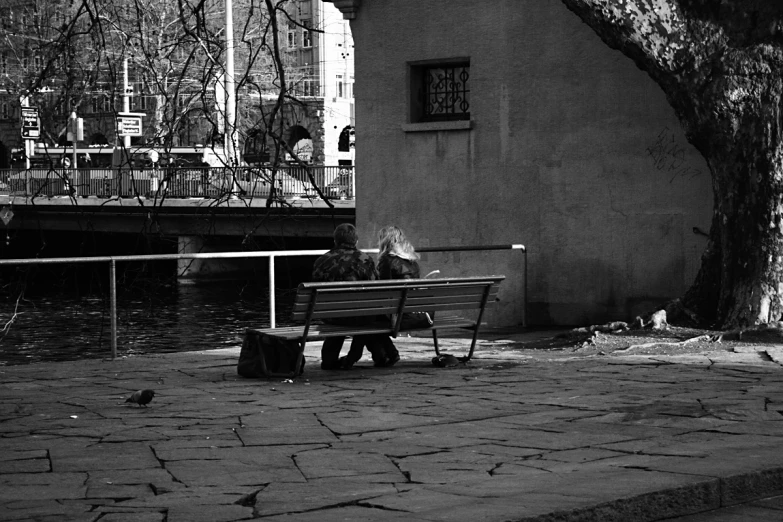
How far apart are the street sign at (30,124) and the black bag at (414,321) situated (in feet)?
16.5

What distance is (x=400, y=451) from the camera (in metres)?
6.92

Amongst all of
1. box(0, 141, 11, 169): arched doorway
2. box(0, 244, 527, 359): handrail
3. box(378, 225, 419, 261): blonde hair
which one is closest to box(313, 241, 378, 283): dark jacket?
box(378, 225, 419, 261): blonde hair

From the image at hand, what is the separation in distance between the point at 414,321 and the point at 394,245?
687mm

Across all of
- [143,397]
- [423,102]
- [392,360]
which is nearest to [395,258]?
[392,360]

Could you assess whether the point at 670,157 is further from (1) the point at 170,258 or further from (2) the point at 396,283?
(1) the point at 170,258

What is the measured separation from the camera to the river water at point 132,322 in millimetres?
25297

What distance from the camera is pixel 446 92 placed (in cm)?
1684

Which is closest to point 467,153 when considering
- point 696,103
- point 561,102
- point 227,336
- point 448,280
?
point 561,102

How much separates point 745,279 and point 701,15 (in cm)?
254

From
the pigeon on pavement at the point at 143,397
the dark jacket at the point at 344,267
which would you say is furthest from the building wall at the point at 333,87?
the pigeon on pavement at the point at 143,397

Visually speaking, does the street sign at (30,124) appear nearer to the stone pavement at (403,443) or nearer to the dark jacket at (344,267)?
the stone pavement at (403,443)

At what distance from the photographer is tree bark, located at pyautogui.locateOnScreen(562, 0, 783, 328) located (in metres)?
12.1

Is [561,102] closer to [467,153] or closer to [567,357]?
[467,153]

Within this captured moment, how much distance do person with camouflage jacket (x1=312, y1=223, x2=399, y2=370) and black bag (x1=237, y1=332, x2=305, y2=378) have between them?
498 millimetres
